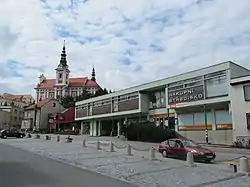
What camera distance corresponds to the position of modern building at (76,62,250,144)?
104 feet

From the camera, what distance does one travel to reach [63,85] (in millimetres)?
130125

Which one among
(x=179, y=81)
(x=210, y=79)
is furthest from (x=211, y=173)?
(x=179, y=81)

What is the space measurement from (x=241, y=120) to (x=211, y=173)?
63.1 feet

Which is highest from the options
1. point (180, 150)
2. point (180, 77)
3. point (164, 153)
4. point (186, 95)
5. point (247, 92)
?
point (180, 77)

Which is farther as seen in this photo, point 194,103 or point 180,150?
point 194,103

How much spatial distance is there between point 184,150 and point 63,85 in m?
115

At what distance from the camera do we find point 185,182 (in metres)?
10.4

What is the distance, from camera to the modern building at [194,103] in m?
31.8

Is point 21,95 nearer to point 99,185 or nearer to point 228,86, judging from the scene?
point 228,86

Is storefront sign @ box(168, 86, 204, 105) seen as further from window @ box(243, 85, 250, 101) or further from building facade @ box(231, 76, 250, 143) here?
window @ box(243, 85, 250, 101)

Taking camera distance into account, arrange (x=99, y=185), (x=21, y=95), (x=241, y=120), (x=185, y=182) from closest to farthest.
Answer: (x=99, y=185) → (x=185, y=182) → (x=241, y=120) → (x=21, y=95)

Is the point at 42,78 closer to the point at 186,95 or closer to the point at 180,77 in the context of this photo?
the point at 180,77

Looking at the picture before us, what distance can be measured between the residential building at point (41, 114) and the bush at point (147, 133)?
53.9 meters

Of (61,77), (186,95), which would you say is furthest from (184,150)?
(61,77)
